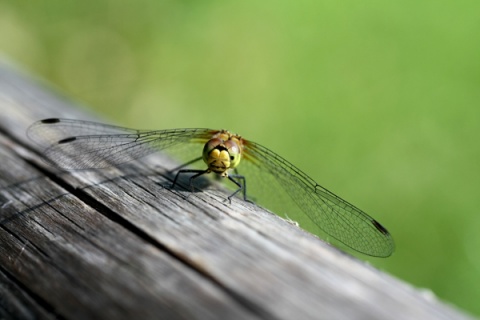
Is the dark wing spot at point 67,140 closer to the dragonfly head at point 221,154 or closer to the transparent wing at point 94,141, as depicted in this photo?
the transparent wing at point 94,141

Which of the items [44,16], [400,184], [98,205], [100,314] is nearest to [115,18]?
[44,16]

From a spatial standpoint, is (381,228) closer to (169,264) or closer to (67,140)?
(169,264)

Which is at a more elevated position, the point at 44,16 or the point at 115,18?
the point at 115,18

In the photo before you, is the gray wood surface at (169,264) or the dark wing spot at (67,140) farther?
the dark wing spot at (67,140)

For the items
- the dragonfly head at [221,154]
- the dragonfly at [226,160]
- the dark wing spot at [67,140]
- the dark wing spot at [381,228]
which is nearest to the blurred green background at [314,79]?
the dragonfly at [226,160]

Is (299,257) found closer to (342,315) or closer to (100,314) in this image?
(342,315)
